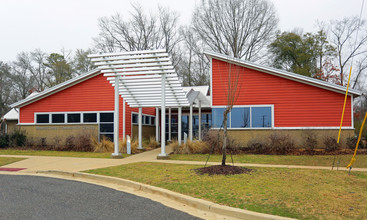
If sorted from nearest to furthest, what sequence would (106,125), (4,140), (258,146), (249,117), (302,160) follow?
(302,160) < (258,146) < (249,117) < (4,140) < (106,125)

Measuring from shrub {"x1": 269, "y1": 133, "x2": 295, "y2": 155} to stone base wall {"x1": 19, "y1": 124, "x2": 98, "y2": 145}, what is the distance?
11151 millimetres

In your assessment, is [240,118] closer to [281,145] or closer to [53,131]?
[281,145]

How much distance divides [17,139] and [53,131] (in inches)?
87.0

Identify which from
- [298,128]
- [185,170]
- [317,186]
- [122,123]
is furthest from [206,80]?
[317,186]

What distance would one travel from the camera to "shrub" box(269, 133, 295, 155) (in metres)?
15.5

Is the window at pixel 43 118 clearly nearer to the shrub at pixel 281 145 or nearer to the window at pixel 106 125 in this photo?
the window at pixel 106 125

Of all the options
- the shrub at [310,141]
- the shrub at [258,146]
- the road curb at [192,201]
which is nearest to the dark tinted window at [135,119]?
the shrub at [258,146]

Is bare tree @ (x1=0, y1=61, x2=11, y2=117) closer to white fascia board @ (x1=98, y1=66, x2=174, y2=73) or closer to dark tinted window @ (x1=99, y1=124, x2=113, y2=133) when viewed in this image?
dark tinted window @ (x1=99, y1=124, x2=113, y2=133)

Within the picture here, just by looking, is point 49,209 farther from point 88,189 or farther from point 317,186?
point 317,186

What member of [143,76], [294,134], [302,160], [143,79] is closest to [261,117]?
[294,134]

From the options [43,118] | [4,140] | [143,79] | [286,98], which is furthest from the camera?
[43,118]

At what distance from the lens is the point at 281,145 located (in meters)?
15.5

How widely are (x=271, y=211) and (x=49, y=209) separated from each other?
14.1 feet

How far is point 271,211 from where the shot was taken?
588 cm
